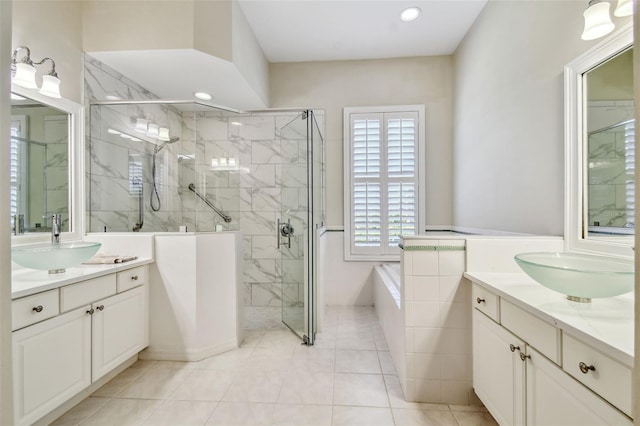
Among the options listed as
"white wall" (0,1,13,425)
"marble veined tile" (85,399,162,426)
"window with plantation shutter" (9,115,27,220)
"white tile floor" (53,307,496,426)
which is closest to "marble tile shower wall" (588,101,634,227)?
"white tile floor" (53,307,496,426)

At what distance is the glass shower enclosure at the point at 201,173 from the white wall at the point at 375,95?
2.84 ft

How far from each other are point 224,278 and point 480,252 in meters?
1.87

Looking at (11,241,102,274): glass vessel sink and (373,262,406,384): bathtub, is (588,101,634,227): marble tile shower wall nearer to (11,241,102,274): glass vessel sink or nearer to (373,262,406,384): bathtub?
(373,262,406,384): bathtub

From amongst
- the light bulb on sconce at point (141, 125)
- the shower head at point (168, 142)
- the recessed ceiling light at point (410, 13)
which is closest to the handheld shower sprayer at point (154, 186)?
the shower head at point (168, 142)

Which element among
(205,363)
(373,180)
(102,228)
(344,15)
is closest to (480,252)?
(373,180)

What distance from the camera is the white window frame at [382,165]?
3301 millimetres

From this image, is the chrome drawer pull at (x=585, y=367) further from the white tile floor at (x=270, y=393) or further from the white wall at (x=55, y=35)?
the white wall at (x=55, y=35)

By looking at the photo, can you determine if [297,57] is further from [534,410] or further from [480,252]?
[534,410]

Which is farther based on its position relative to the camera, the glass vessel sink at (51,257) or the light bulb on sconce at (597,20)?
the glass vessel sink at (51,257)

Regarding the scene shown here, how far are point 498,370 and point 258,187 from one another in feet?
7.99

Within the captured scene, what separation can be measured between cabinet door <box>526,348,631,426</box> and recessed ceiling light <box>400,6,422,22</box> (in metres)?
2.82

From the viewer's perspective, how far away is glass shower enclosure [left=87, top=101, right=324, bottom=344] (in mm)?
2311

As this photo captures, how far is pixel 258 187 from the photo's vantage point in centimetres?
295

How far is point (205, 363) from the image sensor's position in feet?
6.92
